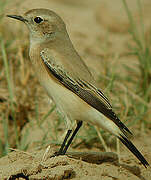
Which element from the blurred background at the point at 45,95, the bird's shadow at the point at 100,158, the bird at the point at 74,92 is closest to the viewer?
the bird at the point at 74,92

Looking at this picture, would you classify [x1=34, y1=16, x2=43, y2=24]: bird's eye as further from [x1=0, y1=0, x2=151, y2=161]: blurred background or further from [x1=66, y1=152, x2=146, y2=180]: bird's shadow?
[x1=66, y1=152, x2=146, y2=180]: bird's shadow

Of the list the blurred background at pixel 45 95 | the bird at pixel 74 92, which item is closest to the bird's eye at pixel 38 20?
the bird at pixel 74 92

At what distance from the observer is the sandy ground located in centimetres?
362

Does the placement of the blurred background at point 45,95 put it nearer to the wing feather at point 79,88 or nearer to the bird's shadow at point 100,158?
the bird's shadow at point 100,158

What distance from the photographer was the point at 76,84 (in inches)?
159

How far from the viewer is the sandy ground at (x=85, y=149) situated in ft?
11.9

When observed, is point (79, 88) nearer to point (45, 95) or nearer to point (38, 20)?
point (38, 20)

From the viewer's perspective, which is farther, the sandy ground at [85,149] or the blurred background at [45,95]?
the blurred background at [45,95]

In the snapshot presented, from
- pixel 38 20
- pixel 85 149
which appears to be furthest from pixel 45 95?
pixel 38 20

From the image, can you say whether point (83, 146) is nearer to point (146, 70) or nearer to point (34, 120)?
point (34, 120)

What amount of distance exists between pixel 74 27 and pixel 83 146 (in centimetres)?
393

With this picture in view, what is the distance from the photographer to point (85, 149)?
5.07m

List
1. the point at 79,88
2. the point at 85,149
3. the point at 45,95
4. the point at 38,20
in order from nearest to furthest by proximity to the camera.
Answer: the point at 79,88 → the point at 38,20 → the point at 85,149 → the point at 45,95

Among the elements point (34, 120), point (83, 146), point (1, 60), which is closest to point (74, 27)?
point (1, 60)
